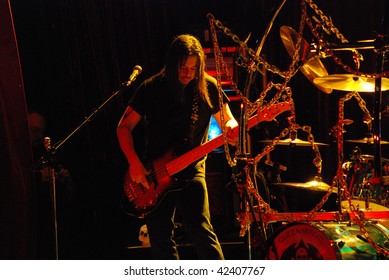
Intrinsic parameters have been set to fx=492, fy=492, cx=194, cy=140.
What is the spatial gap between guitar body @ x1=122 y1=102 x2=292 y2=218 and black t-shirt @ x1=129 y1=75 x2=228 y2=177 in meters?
0.04

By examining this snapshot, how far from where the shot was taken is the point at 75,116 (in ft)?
11.8

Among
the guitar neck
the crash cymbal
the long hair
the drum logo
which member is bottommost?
the drum logo

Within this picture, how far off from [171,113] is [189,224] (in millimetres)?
594

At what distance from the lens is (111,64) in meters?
3.55

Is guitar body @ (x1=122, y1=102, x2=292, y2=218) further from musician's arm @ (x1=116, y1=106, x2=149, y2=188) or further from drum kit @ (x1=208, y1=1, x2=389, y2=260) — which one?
drum kit @ (x1=208, y1=1, x2=389, y2=260)

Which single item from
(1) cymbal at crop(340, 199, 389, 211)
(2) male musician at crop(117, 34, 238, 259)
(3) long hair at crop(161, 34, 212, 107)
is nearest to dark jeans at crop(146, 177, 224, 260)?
(2) male musician at crop(117, 34, 238, 259)

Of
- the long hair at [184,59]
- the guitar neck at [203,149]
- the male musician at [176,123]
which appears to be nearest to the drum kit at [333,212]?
the guitar neck at [203,149]

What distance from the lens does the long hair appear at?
8.43 feet

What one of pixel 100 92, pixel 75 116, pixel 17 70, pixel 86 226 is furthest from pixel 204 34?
pixel 86 226

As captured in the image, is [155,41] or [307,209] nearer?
[307,209]

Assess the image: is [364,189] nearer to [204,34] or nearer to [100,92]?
[204,34]

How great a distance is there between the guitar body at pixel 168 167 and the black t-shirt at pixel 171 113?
0.04 meters
